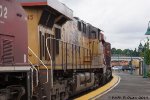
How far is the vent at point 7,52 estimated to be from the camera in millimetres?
9880

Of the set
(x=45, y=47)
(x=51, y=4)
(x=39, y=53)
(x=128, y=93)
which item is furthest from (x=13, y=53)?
(x=128, y=93)

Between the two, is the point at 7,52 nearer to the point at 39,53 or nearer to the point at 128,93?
the point at 39,53

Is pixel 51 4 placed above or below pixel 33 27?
above

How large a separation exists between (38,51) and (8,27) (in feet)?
11.5

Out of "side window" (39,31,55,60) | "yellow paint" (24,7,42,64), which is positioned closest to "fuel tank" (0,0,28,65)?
"yellow paint" (24,7,42,64)

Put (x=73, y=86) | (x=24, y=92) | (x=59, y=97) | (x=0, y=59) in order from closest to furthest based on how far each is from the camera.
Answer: (x=0, y=59) → (x=24, y=92) → (x=59, y=97) → (x=73, y=86)

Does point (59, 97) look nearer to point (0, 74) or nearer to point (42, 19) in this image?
point (42, 19)

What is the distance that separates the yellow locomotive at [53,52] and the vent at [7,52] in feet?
4.08

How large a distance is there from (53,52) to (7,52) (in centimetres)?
444

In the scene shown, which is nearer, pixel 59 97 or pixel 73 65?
pixel 59 97

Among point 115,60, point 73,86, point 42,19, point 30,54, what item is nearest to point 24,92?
point 30,54

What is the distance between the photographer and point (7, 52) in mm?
10094

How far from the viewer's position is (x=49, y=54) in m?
13.7

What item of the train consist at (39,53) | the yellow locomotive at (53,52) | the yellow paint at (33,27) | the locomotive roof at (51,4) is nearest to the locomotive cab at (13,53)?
the train consist at (39,53)
